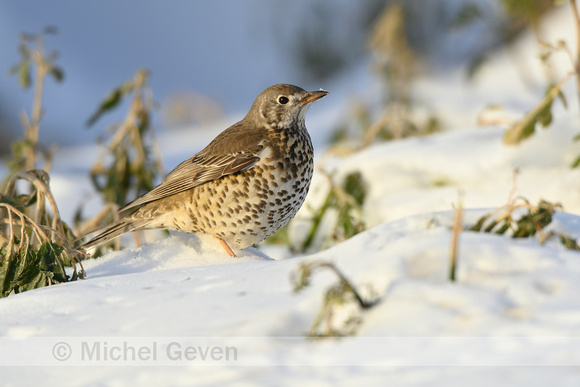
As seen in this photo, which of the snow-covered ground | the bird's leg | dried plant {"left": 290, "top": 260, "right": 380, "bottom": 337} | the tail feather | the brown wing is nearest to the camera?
the snow-covered ground

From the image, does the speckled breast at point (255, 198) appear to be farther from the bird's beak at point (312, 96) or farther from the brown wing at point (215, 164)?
the bird's beak at point (312, 96)

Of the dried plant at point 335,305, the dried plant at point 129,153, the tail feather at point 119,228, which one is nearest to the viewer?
the dried plant at point 335,305

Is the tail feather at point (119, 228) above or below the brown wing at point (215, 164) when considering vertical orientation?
below

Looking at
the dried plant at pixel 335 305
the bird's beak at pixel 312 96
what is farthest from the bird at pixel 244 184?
the dried plant at pixel 335 305

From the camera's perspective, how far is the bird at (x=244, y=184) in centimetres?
342

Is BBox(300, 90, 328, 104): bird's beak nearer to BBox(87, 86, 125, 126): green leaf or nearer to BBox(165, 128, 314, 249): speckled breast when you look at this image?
BBox(165, 128, 314, 249): speckled breast

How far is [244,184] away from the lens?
345 cm

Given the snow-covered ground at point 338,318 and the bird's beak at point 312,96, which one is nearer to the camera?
the snow-covered ground at point 338,318

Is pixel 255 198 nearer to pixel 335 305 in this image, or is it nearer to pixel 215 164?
pixel 215 164

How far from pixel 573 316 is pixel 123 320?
119 centimetres

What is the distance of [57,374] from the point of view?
1.70m

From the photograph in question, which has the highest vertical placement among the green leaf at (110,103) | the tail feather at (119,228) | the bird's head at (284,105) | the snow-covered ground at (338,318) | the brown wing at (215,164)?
the green leaf at (110,103)

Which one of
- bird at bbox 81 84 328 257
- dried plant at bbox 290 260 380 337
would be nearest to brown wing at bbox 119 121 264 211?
bird at bbox 81 84 328 257

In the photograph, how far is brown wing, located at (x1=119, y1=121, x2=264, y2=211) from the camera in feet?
11.5
